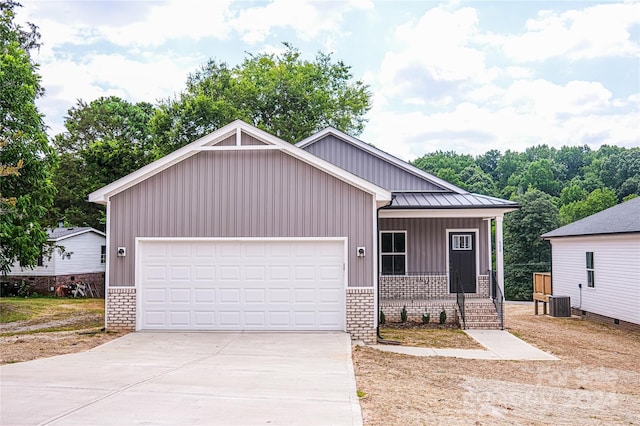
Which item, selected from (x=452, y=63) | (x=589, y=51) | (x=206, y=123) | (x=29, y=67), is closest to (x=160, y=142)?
(x=206, y=123)

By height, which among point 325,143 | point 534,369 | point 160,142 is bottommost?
point 534,369

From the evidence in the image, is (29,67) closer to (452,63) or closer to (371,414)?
(371,414)

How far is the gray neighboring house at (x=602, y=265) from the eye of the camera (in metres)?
16.8

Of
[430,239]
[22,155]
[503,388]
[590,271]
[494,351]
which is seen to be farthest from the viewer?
[590,271]

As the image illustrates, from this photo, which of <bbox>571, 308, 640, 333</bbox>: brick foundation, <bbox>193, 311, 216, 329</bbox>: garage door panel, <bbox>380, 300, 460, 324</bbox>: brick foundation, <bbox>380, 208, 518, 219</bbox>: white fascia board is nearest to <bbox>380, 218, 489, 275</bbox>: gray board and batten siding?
<bbox>380, 208, 518, 219</bbox>: white fascia board

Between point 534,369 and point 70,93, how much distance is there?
133 ft

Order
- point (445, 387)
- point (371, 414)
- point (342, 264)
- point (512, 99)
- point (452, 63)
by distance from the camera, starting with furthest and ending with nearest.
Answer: point (512, 99), point (452, 63), point (342, 264), point (445, 387), point (371, 414)

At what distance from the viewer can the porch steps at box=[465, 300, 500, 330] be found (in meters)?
15.2

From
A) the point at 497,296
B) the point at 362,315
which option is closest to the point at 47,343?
the point at 362,315

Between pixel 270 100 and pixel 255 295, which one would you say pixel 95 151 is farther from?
pixel 255 295

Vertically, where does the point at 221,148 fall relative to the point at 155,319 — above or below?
above

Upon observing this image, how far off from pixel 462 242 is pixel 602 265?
5082 millimetres

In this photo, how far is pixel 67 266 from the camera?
30312mm

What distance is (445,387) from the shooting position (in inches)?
329
